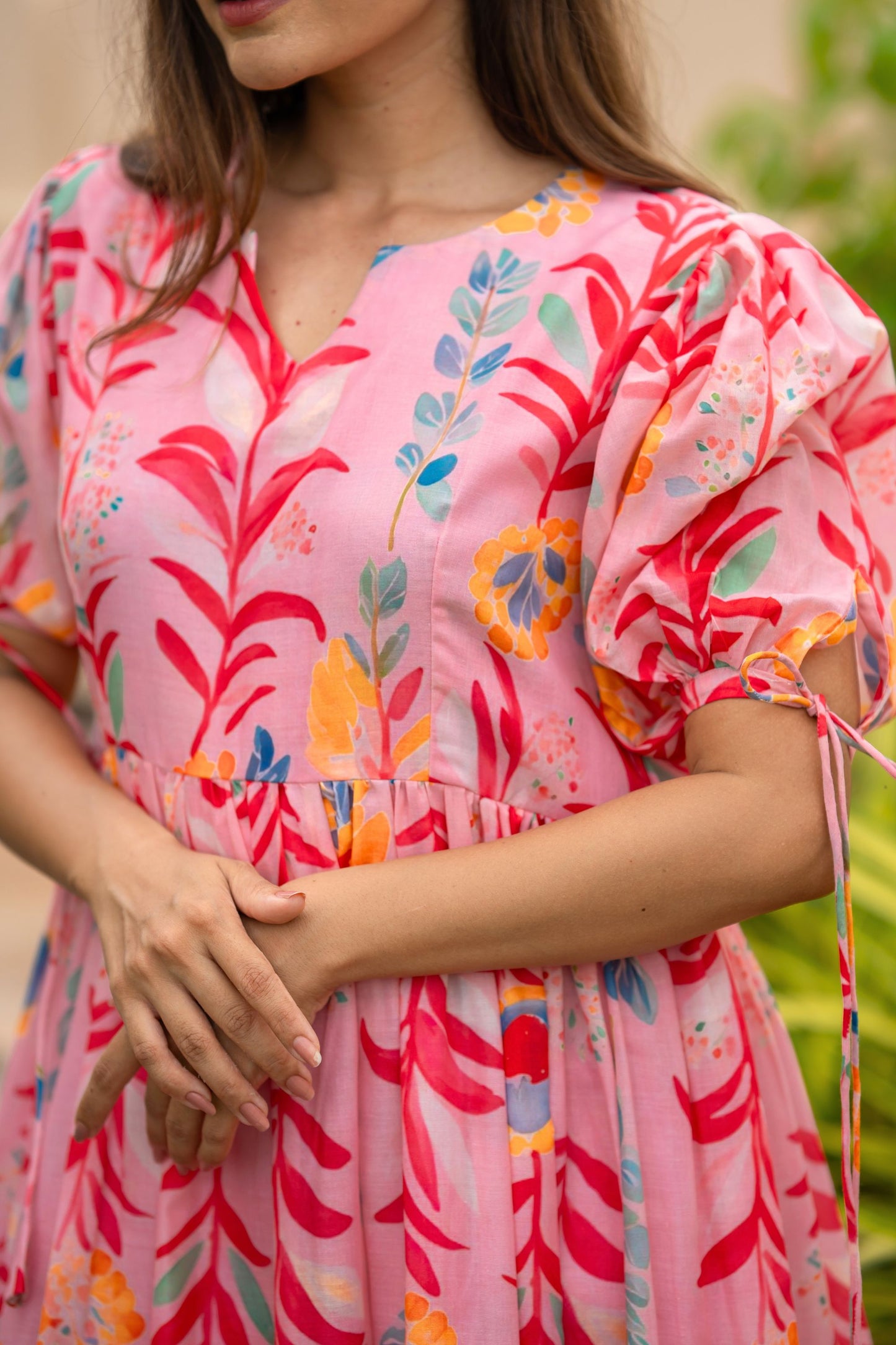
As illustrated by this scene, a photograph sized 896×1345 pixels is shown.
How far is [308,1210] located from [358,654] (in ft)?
1.35

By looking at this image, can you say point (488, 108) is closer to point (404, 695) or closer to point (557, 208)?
point (557, 208)

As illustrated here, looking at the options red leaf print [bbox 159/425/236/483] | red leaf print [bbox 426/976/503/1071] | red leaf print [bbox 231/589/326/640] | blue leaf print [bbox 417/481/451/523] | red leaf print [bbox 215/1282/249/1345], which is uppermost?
red leaf print [bbox 159/425/236/483]

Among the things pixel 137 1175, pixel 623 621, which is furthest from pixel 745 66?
pixel 137 1175

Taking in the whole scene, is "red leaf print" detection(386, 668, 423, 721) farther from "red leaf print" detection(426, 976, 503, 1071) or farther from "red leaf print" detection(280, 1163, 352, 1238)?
"red leaf print" detection(280, 1163, 352, 1238)

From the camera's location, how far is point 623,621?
0.94 metres

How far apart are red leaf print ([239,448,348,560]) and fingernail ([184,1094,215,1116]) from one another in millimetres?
403

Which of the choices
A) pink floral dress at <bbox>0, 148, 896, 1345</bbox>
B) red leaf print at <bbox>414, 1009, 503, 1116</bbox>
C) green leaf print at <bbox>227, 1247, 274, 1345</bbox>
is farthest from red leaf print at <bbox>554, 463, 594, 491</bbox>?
green leaf print at <bbox>227, 1247, 274, 1345</bbox>

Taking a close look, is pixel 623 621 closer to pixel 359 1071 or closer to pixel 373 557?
pixel 373 557

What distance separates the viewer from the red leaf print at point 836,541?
93cm

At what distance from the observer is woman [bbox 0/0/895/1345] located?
908 millimetres

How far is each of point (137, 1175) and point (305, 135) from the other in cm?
95

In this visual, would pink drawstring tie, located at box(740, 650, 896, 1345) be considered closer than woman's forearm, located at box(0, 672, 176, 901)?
Yes

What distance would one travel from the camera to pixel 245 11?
989 millimetres

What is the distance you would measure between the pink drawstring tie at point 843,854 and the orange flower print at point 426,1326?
28 cm
